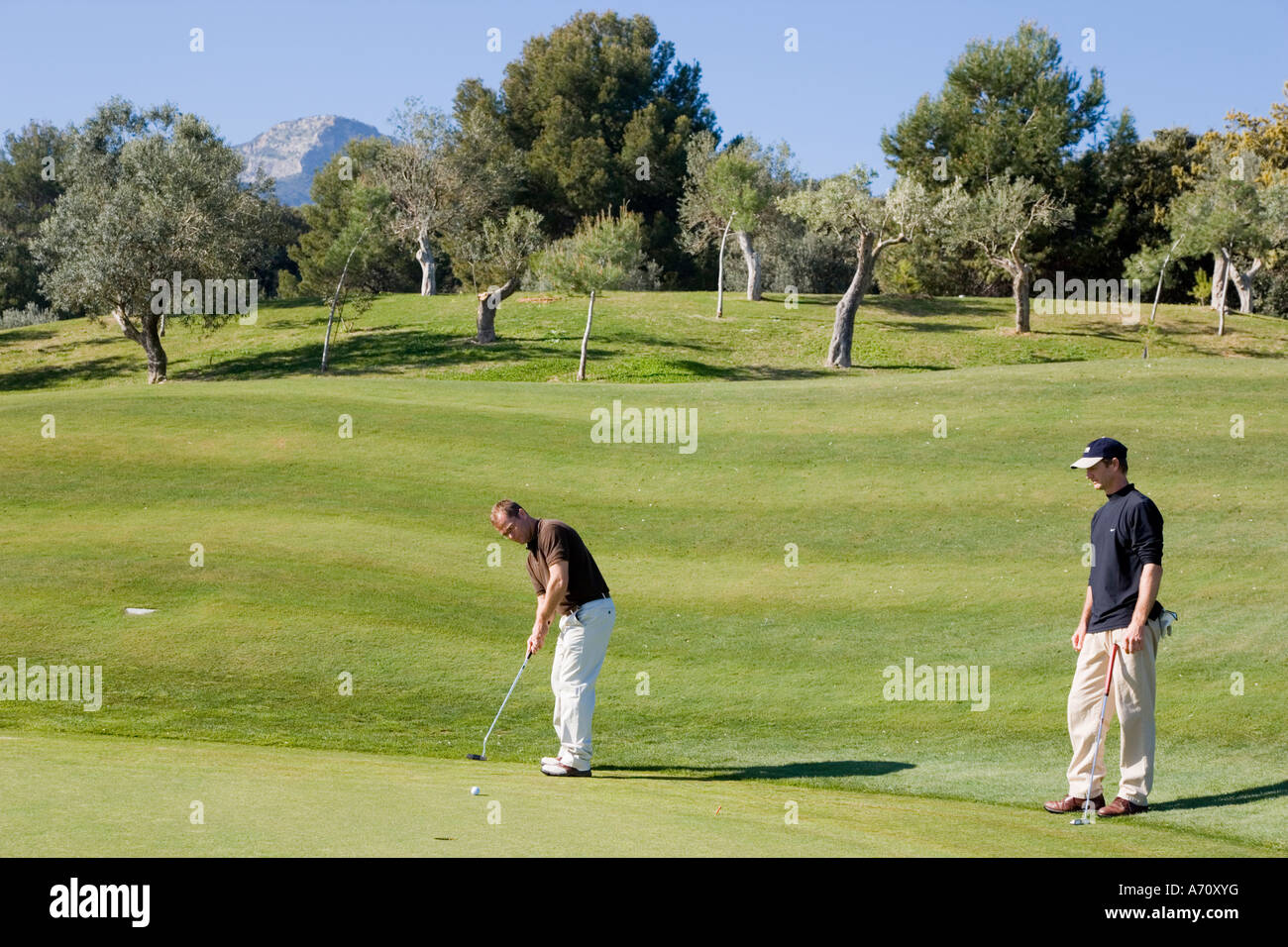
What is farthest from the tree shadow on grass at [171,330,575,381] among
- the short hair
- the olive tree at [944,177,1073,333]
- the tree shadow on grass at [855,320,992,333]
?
the short hair

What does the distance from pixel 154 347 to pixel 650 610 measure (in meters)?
43.1

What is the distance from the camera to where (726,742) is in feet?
45.7

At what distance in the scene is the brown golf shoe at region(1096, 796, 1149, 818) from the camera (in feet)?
33.0

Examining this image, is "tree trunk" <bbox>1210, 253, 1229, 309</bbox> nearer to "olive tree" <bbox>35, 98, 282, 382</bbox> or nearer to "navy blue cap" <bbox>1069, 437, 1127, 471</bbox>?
A: "olive tree" <bbox>35, 98, 282, 382</bbox>

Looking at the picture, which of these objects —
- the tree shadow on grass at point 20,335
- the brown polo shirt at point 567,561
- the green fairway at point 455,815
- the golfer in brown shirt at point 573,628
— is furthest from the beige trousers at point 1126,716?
the tree shadow on grass at point 20,335

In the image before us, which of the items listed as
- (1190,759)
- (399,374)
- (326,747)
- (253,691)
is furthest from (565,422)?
(399,374)

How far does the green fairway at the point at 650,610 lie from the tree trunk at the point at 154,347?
2255 centimetres

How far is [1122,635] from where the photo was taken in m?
10.1

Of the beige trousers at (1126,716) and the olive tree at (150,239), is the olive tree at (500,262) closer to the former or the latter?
the olive tree at (150,239)

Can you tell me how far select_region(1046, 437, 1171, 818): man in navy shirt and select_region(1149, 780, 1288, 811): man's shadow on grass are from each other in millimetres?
454

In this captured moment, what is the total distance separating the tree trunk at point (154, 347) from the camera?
178 ft

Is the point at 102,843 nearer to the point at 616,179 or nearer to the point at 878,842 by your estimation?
the point at 878,842

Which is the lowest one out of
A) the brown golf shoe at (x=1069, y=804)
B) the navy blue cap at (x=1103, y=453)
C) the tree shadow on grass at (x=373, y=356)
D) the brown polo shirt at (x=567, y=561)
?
the brown golf shoe at (x=1069, y=804)

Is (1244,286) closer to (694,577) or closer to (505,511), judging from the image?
(694,577)
